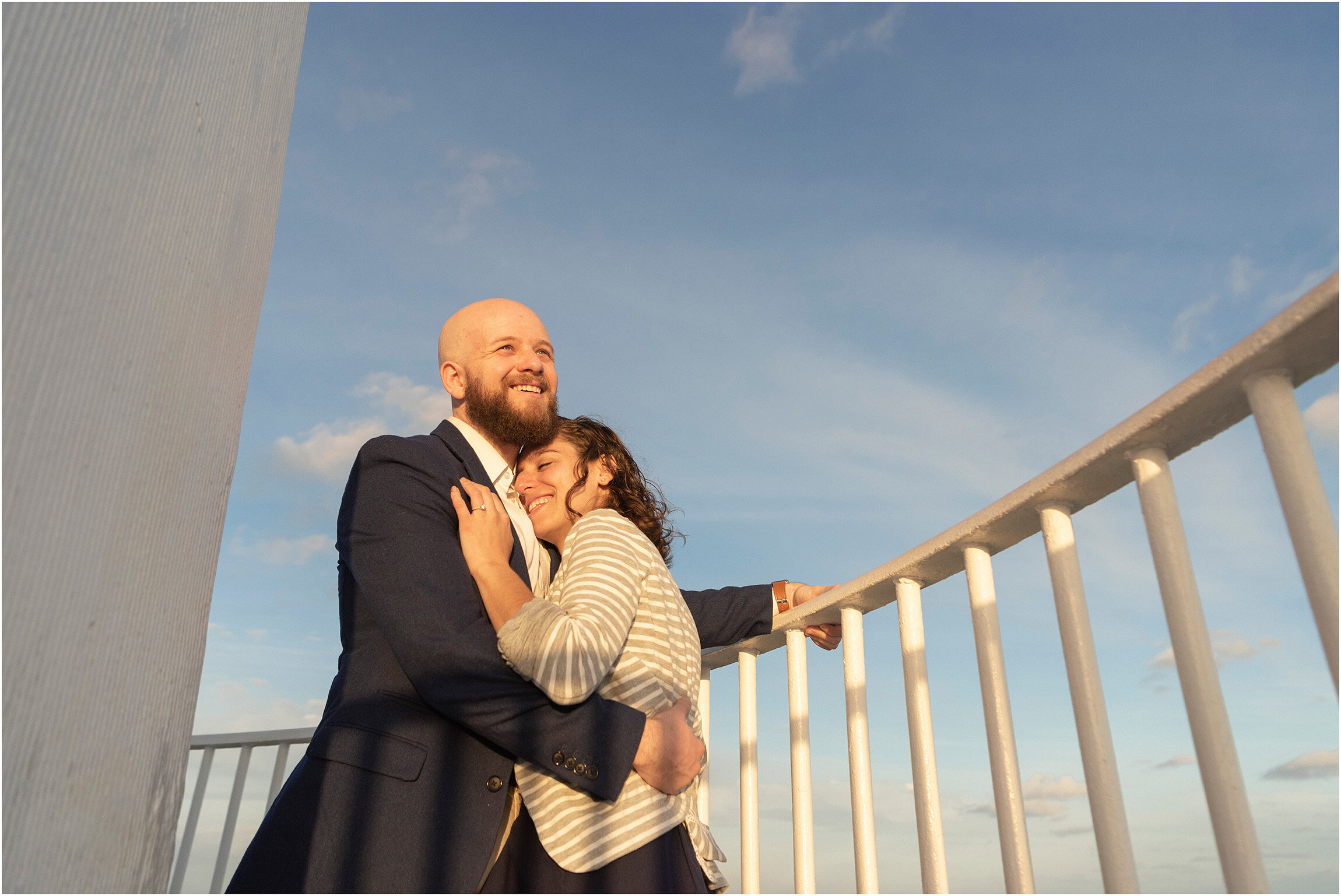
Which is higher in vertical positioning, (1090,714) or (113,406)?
(113,406)

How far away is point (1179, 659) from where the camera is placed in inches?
36.5

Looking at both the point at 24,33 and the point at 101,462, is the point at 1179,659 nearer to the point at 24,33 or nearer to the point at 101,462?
the point at 101,462

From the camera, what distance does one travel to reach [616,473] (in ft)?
6.84

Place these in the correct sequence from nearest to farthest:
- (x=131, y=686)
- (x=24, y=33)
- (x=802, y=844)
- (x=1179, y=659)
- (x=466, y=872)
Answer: (x=24, y=33) → (x=131, y=686) → (x=1179, y=659) → (x=466, y=872) → (x=802, y=844)

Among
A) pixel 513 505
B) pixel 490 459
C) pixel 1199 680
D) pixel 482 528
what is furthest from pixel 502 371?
pixel 1199 680

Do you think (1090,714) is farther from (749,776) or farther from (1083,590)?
(749,776)

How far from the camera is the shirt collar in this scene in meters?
1.83

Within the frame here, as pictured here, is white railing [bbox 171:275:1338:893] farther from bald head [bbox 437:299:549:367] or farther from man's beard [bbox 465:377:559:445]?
Answer: bald head [bbox 437:299:549:367]

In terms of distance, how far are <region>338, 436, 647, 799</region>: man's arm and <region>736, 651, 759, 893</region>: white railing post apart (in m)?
0.89

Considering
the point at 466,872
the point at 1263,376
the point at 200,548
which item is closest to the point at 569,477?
the point at 466,872

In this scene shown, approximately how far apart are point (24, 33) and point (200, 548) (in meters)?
0.48

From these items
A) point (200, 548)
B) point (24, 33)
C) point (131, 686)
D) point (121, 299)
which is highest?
point (24, 33)

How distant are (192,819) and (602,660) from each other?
9.83ft

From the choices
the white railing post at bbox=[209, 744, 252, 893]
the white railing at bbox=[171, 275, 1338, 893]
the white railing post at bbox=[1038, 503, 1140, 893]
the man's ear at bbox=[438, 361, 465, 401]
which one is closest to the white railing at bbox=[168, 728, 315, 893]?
the white railing post at bbox=[209, 744, 252, 893]
